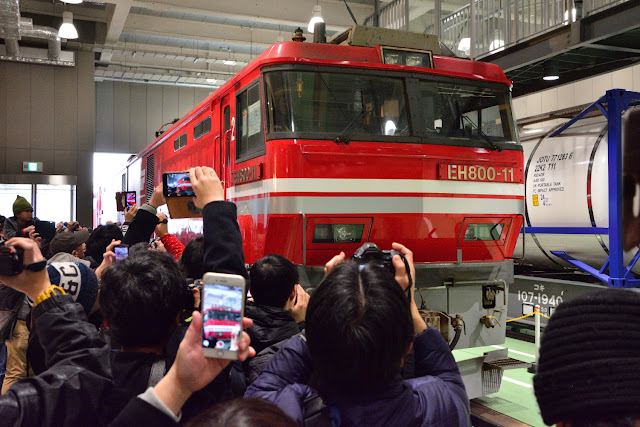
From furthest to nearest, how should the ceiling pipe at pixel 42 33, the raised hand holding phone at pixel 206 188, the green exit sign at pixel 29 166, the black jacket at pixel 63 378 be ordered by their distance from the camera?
the green exit sign at pixel 29 166
the ceiling pipe at pixel 42 33
the raised hand holding phone at pixel 206 188
the black jacket at pixel 63 378

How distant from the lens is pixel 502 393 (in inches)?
251

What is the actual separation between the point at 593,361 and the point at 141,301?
144 cm

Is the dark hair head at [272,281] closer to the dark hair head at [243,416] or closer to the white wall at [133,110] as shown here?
the dark hair head at [243,416]

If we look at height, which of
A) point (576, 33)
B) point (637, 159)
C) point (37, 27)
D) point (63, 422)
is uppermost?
point (37, 27)

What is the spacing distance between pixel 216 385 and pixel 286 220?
3.36 meters

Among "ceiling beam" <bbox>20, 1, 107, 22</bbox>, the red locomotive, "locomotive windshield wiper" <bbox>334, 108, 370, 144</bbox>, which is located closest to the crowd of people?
the red locomotive

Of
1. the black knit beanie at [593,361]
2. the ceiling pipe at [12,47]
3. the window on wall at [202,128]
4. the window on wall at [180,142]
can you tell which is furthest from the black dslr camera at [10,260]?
the ceiling pipe at [12,47]

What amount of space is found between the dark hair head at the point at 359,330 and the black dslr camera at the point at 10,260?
37.2 inches

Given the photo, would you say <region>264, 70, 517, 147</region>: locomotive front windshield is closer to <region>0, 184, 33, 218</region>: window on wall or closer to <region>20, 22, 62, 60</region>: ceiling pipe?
<region>20, 22, 62, 60</region>: ceiling pipe

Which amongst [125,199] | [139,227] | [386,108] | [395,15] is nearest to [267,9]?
[395,15]

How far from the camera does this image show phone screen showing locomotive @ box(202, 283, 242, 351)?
148 centimetres

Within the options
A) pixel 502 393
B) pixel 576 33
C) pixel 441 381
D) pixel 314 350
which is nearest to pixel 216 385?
pixel 314 350

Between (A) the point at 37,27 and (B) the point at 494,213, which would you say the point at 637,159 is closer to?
(B) the point at 494,213

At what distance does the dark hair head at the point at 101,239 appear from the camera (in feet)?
17.4
